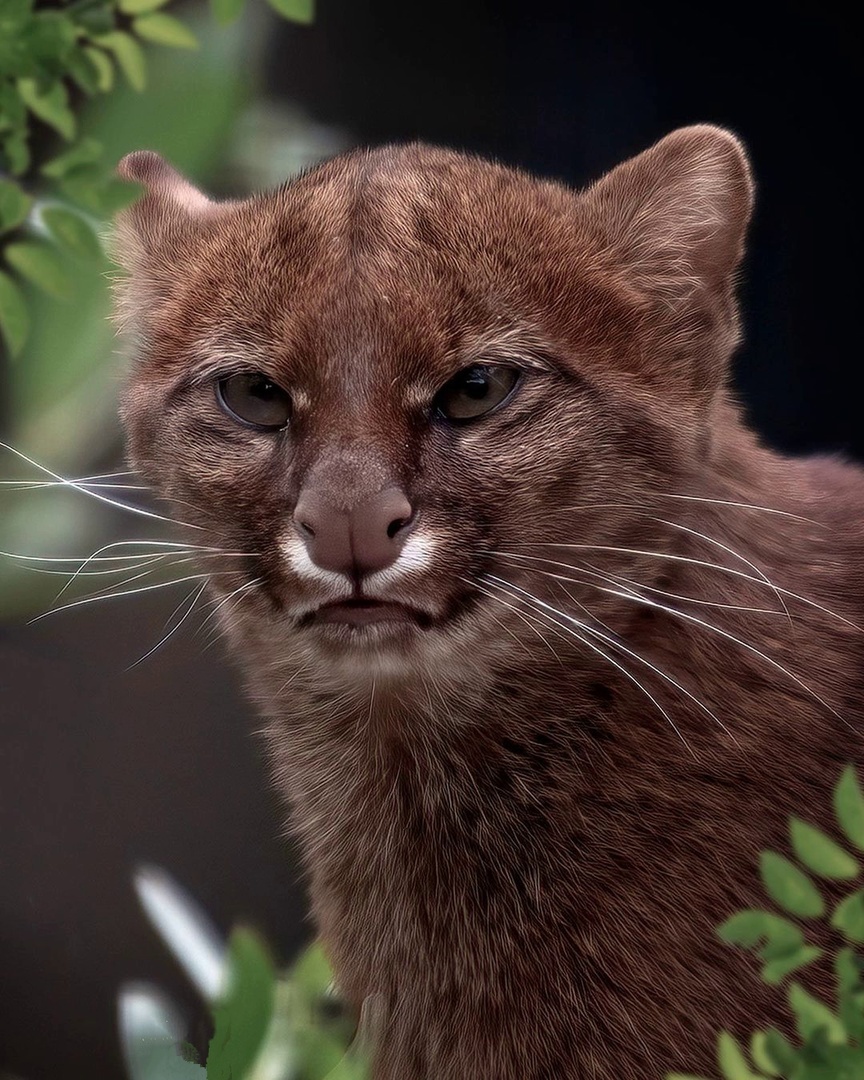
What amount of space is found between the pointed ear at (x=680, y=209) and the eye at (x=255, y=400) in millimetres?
332

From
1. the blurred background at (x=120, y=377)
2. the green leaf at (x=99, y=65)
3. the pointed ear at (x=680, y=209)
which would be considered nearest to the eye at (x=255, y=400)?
the blurred background at (x=120, y=377)

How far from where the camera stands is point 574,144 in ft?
4.33

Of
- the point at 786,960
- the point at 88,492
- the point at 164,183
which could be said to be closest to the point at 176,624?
the point at 88,492

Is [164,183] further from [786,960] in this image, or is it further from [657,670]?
[786,960]

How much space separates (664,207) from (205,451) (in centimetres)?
46

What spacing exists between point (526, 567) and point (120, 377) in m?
0.47

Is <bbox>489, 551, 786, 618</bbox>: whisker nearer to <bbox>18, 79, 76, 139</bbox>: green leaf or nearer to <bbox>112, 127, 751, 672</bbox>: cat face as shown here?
<bbox>112, 127, 751, 672</bbox>: cat face

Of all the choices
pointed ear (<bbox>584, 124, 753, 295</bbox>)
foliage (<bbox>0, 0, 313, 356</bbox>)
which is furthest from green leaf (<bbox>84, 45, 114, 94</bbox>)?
pointed ear (<bbox>584, 124, 753, 295</bbox>)

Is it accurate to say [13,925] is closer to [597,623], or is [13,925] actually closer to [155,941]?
[155,941]

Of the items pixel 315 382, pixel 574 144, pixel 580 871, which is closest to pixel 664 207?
pixel 574 144

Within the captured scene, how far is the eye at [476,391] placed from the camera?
1.04 metres

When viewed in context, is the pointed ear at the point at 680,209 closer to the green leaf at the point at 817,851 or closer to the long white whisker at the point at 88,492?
the long white whisker at the point at 88,492

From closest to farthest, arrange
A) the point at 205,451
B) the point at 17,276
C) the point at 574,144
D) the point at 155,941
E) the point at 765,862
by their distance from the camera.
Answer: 1. the point at 765,862
2. the point at 17,276
3. the point at 205,451
4. the point at 574,144
5. the point at 155,941

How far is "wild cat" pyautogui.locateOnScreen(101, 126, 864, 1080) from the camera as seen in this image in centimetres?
103
